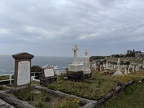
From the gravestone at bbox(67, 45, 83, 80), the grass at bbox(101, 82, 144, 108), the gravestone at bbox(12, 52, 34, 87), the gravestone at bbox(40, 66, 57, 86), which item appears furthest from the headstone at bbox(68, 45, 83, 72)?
the grass at bbox(101, 82, 144, 108)

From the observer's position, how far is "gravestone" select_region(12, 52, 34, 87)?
8.79 meters

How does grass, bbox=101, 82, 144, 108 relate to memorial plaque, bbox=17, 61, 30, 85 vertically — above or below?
below

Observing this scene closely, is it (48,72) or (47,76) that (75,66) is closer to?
(48,72)

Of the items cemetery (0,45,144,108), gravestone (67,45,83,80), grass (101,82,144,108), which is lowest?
grass (101,82,144,108)

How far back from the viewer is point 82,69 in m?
14.3

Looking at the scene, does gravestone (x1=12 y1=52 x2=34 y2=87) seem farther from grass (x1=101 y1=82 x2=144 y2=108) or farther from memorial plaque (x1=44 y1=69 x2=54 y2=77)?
grass (x1=101 y1=82 x2=144 y2=108)

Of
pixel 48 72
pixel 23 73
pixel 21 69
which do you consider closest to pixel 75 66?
pixel 48 72

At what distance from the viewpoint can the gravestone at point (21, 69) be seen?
8.79m

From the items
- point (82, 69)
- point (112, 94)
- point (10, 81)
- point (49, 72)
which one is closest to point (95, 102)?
point (112, 94)

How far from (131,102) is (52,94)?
3.69 meters

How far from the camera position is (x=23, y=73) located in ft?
30.0

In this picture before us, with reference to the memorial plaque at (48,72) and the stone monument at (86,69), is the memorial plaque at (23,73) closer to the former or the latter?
the memorial plaque at (48,72)

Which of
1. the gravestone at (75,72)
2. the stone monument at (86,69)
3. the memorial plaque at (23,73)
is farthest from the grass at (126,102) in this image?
the stone monument at (86,69)

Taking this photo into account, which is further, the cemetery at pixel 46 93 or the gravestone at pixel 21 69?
the gravestone at pixel 21 69
